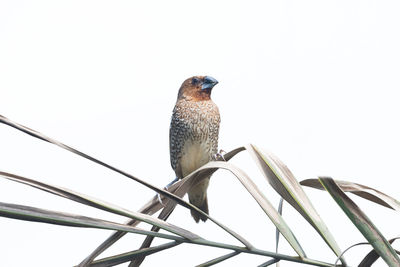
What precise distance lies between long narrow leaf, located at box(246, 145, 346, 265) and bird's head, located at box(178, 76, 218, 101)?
2.01m

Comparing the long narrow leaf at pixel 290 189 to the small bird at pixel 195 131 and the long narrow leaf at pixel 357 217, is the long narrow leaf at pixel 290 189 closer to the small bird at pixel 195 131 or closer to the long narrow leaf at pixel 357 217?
the long narrow leaf at pixel 357 217

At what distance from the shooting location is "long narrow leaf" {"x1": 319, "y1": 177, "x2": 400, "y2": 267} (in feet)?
4.71

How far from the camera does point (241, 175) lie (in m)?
1.68

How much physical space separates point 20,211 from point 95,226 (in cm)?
20

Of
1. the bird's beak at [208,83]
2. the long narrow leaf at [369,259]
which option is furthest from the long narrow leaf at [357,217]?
the bird's beak at [208,83]

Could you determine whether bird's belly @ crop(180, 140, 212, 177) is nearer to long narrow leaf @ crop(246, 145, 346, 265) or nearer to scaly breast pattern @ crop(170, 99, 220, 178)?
scaly breast pattern @ crop(170, 99, 220, 178)

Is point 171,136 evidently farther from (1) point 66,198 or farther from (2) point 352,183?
(1) point 66,198

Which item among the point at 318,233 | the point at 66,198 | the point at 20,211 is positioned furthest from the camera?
the point at 318,233

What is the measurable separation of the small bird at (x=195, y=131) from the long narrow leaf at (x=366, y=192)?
6.19 ft

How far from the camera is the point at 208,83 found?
3.71 meters

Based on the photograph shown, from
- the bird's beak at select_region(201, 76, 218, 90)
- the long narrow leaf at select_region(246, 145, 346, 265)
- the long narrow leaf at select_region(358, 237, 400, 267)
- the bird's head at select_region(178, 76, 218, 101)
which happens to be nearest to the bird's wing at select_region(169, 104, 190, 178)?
the bird's head at select_region(178, 76, 218, 101)

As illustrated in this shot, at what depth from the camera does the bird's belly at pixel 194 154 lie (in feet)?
11.8

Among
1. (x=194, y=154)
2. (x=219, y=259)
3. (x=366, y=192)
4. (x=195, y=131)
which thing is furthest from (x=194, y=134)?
(x=219, y=259)

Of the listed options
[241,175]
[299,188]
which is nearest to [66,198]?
[241,175]
